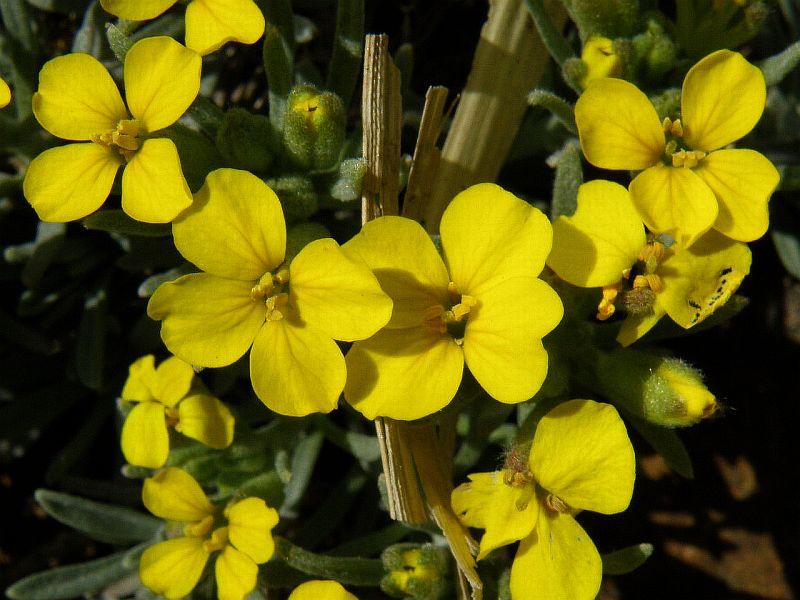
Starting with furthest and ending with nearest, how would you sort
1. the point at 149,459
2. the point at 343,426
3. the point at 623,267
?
1. the point at 343,426
2. the point at 149,459
3. the point at 623,267

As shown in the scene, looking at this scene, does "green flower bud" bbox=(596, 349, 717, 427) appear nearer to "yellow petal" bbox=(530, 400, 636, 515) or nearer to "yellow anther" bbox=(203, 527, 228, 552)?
"yellow petal" bbox=(530, 400, 636, 515)

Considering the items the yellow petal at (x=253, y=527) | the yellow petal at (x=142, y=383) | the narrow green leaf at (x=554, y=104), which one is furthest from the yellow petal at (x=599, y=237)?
the yellow petal at (x=142, y=383)

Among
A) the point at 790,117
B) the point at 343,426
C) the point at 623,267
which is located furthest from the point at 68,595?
the point at 790,117

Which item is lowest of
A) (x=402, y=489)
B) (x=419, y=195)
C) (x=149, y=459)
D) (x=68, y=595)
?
(x=68, y=595)

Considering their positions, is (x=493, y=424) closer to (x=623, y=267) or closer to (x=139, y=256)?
(x=623, y=267)

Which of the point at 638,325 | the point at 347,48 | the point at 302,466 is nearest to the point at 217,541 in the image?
the point at 302,466

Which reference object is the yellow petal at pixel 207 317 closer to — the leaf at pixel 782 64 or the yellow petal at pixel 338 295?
the yellow petal at pixel 338 295

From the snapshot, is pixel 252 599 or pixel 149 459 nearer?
pixel 149 459
